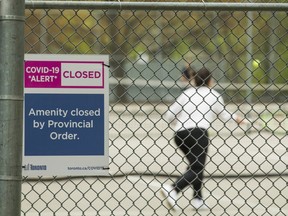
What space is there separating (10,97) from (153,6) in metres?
1.57

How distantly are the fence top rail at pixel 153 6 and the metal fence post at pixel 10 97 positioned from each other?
3.01 feet

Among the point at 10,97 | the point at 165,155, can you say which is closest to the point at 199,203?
the point at 165,155

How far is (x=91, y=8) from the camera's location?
5594 mm

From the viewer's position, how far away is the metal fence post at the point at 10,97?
444cm

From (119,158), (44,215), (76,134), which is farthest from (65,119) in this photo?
(119,158)

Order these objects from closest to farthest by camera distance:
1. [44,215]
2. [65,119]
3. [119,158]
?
[65,119] → [44,215] → [119,158]

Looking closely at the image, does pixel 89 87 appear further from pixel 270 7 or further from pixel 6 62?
pixel 270 7

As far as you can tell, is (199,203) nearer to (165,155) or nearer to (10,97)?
(165,155)

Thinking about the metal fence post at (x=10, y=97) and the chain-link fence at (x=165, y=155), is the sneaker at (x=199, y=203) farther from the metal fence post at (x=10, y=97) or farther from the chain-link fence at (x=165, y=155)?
the metal fence post at (x=10, y=97)

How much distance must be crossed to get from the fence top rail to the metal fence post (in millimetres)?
918

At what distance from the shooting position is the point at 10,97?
4445mm

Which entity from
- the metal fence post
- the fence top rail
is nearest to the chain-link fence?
the fence top rail

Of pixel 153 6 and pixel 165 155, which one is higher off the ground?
pixel 153 6

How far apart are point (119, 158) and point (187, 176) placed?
5.72 metres
